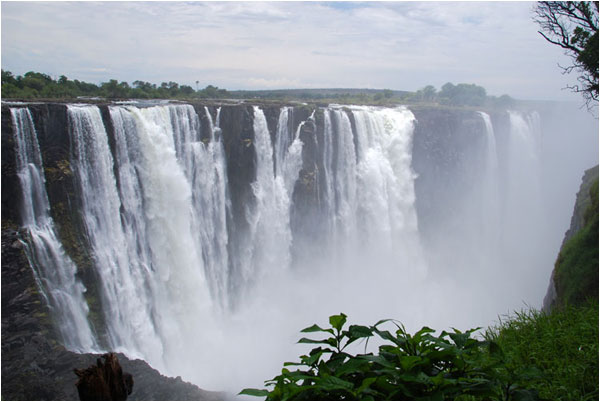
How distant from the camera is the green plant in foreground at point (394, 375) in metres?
1.90

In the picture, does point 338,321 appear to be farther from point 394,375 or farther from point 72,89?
point 72,89

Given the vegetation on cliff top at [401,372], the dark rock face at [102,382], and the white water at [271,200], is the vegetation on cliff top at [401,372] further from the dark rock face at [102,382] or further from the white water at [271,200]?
the white water at [271,200]

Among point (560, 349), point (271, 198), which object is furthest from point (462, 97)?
point (560, 349)

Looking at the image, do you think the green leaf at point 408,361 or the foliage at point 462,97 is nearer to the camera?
the green leaf at point 408,361

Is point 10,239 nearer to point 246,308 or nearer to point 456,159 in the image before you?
point 246,308

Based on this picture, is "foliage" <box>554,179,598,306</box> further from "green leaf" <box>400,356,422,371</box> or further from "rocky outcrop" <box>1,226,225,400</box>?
"rocky outcrop" <box>1,226,225,400</box>

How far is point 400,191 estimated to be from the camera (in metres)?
22.7

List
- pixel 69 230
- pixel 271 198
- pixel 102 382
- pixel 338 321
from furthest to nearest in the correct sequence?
pixel 271 198 < pixel 69 230 < pixel 102 382 < pixel 338 321

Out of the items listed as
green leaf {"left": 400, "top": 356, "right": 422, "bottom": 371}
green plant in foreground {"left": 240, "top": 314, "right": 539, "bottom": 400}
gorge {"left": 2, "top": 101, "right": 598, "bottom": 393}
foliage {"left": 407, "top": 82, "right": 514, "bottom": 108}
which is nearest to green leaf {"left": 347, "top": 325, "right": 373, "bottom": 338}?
green plant in foreground {"left": 240, "top": 314, "right": 539, "bottom": 400}

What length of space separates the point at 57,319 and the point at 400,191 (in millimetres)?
15970

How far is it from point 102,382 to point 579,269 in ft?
32.1

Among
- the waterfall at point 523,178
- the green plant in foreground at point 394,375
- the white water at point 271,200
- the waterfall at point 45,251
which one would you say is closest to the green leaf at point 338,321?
the green plant in foreground at point 394,375

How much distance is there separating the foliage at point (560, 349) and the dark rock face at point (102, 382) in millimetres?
2901

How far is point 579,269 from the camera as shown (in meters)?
9.55
